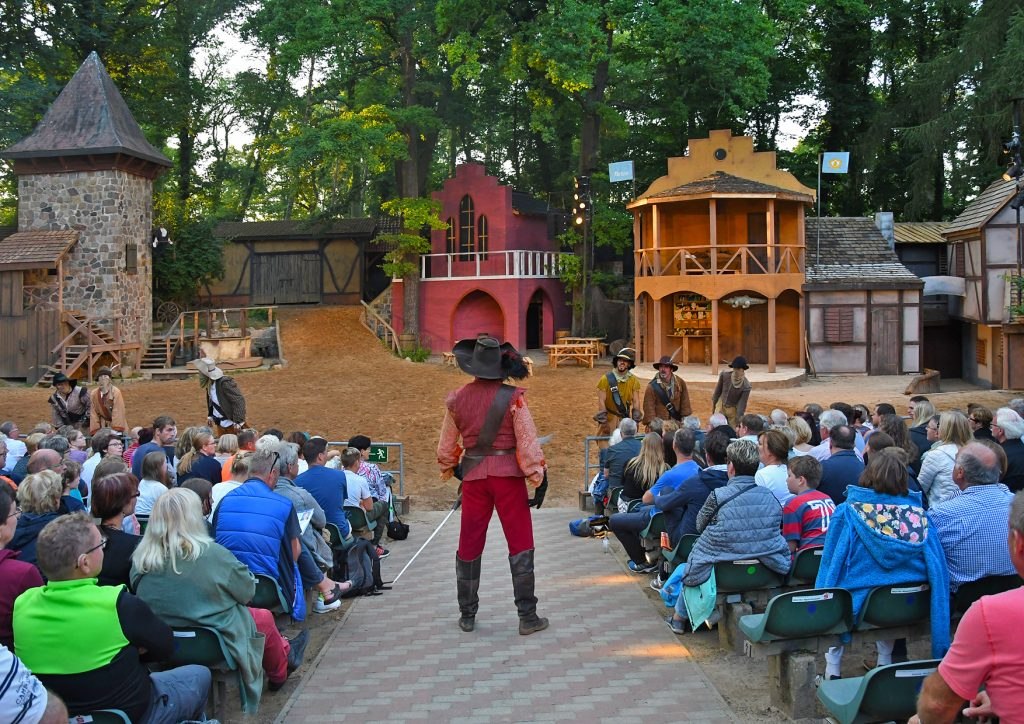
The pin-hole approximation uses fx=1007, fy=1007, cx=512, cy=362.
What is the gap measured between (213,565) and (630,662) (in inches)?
105

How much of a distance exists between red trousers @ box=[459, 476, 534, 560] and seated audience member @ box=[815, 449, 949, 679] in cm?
236

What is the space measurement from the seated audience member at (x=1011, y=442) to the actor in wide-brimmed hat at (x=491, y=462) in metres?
3.60

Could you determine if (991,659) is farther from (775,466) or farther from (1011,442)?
(1011,442)

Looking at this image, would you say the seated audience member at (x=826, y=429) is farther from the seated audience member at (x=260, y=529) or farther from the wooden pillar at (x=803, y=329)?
the wooden pillar at (x=803, y=329)

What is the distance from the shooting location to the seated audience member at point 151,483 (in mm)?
7070

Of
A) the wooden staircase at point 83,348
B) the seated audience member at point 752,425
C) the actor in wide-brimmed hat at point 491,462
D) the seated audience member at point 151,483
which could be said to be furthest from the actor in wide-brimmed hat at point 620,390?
the wooden staircase at point 83,348

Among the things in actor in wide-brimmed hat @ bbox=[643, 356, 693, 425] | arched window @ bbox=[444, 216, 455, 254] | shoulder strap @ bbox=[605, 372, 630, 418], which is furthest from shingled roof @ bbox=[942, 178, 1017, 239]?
shoulder strap @ bbox=[605, 372, 630, 418]

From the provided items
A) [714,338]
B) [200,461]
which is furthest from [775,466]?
[714,338]

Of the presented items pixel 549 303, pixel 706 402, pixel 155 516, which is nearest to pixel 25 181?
pixel 549 303

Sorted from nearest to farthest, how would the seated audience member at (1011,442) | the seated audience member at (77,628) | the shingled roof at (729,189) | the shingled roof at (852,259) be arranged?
1. the seated audience member at (77,628)
2. the seated audience member at (1011,442)
3. the shingled roof at (729,189)
4. the shingled roof at (852,259)

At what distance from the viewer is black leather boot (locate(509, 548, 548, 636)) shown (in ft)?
22.8

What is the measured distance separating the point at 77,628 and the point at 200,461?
4.19 metres

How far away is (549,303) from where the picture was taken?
110 ft

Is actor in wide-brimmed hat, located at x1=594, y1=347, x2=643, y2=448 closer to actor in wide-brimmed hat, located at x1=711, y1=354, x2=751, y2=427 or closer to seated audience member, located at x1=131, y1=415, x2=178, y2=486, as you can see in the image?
actor in wide-brimmed hat, located at x1=711, y1=354, x2=751, y2=427
